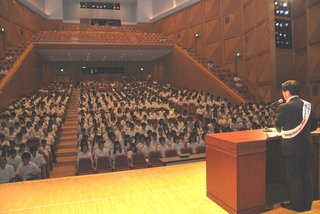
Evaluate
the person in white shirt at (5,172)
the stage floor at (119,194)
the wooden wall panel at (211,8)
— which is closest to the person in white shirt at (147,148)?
the stage floor at (119,194)

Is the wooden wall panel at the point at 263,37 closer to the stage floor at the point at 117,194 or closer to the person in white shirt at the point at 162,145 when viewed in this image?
the person in white shirt at the point at 162,145

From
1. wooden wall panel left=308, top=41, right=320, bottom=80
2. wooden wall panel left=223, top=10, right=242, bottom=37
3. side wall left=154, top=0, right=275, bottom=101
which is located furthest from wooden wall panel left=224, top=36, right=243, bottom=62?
wooden wall panel left=308, top=41, right=320, bottom=80

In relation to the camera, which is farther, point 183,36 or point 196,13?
point 183,36

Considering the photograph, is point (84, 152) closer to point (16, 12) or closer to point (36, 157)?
point (36, 157)

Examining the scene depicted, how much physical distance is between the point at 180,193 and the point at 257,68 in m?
11.6

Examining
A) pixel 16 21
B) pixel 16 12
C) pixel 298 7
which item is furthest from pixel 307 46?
pixel 16 12

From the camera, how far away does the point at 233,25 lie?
15.2 meters

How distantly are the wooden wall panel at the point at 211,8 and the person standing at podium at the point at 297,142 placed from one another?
602 inches

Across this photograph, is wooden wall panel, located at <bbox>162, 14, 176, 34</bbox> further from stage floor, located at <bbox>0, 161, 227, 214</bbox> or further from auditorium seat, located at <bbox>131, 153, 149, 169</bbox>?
stage floor, located at <bbox>0, 161, 227, 214</bbox>

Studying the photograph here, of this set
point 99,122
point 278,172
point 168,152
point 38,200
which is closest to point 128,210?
point 38,200

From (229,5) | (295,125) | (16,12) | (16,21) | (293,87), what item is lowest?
(295,125)

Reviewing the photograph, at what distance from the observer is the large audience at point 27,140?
15.4ft

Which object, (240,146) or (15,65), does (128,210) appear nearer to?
(240,146)

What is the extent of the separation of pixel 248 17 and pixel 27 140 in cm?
1216
